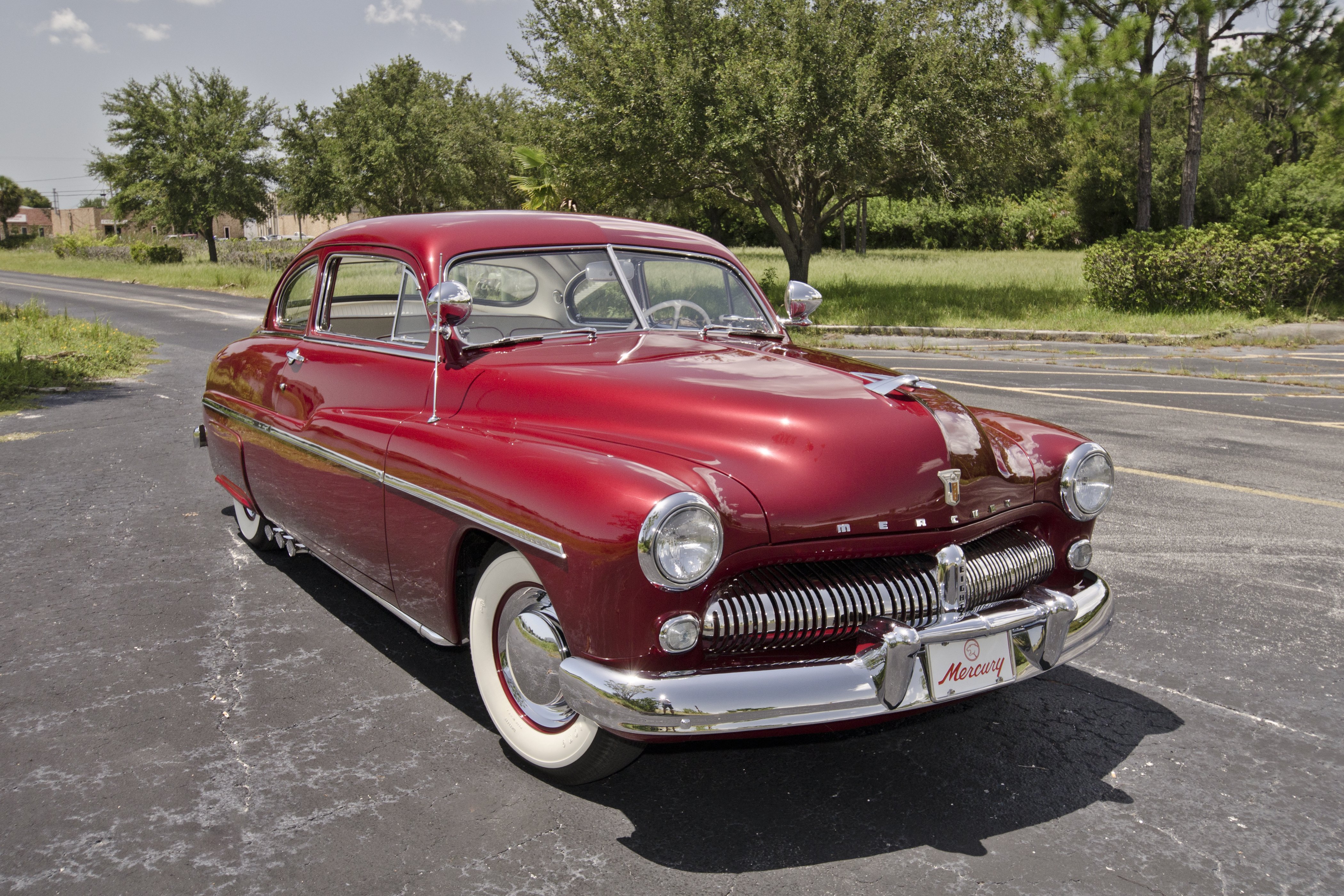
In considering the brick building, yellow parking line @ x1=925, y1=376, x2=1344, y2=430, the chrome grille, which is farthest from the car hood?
the brick building

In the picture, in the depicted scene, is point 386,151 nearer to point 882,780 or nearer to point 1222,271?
point 1222,271

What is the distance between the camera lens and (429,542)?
132 inches

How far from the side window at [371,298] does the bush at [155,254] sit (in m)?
46.9

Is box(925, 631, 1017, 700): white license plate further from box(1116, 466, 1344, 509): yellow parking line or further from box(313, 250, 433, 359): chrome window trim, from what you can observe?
box(1116, 466, 1344, 509): yellow parking line

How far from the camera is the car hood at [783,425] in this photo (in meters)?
2.84

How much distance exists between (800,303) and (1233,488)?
364 cm

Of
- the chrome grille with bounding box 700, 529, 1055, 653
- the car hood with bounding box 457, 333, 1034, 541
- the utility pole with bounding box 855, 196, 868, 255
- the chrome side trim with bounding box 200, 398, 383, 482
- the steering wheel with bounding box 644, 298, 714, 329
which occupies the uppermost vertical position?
the utility pole with bounding box 855, 196, 868, 255

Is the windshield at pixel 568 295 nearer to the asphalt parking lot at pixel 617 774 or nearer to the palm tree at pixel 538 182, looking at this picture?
the asphalt parking lot at pixel 617 774

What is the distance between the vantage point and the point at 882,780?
3105 mm

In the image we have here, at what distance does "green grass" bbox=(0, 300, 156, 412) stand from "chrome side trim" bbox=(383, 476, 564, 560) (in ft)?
27.0

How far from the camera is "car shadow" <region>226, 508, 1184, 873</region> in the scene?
2.76 metres

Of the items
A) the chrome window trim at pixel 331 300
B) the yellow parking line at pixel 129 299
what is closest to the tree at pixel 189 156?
the yellow parking line at pixel 129 299

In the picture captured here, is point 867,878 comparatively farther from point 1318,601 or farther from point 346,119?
point 346,119

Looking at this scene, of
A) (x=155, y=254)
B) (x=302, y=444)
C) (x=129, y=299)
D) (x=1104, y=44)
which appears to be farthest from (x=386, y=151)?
(x=302, y=444)
